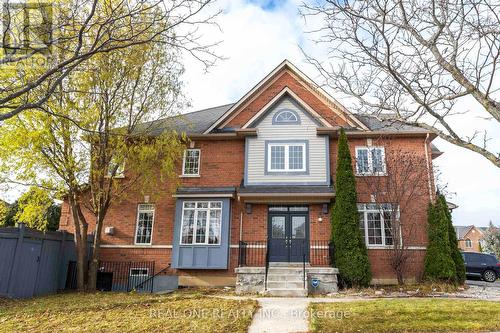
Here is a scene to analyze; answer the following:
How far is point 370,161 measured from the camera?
15.8m

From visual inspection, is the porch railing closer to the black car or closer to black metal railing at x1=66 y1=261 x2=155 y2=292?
black metal railing at x1=66 y1=261 x2=155 y2=292

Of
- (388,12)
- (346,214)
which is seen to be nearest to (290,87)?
(346,214)

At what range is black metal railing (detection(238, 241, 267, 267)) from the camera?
48.3ft

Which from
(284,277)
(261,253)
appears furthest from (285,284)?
(261,253)

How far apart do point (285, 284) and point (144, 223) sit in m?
7.19

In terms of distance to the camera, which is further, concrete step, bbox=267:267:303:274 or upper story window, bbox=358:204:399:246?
upper story window, bbox=358:204:399:246

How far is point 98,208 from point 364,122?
11456 mm

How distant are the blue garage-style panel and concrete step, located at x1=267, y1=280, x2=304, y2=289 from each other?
272 centimetres

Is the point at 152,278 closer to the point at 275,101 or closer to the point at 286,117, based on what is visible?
the point at 286,117

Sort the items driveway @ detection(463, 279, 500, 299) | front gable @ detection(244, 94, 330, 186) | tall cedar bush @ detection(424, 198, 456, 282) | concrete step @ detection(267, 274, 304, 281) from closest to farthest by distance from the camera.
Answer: driveway @ detection(463, 279, 500, 299) < concrete step @ detection(267, 274, 304, 281) < tall cedar bush @ detection(424, 198, 456, 282) < front gable @ detection(244, 94, 330, 186)

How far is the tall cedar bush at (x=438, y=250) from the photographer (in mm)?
13211

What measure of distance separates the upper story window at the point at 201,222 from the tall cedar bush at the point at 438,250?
8232 millimetres

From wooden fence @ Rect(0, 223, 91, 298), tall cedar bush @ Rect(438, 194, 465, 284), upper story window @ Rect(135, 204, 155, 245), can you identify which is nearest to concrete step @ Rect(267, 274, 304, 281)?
upper story window @ Rect(135, 204, 155, 245)

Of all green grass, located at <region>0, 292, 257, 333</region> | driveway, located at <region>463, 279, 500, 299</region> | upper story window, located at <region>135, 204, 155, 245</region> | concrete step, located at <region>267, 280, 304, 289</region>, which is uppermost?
upper story window, located at <region>135, 204, 155, 245</region>
